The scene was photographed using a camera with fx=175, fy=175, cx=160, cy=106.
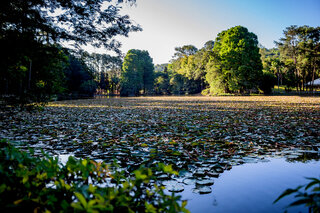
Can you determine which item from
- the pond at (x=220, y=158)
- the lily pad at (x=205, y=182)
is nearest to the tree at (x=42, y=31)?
the pond at (x=220, y=158)

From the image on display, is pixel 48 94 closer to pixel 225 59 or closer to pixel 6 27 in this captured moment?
pixel 6 27

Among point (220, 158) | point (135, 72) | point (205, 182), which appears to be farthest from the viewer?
point (135, 72)

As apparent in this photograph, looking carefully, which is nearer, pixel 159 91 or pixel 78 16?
pixel 78 16

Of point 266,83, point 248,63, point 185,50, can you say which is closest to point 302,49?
point 266,83

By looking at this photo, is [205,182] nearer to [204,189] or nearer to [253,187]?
[204,189]

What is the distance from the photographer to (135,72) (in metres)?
56.6

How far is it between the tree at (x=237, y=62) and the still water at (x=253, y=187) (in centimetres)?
3035

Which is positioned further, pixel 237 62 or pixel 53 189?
pixel 237 62

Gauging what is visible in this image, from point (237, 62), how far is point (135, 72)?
33.6m

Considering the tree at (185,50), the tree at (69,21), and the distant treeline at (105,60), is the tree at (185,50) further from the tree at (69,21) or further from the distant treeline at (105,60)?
the tree at (69,21)

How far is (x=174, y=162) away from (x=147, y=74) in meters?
60.1

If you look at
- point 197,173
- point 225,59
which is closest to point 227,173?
point 197,173

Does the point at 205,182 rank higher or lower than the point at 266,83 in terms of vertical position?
lower

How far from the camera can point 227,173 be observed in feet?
8.57
